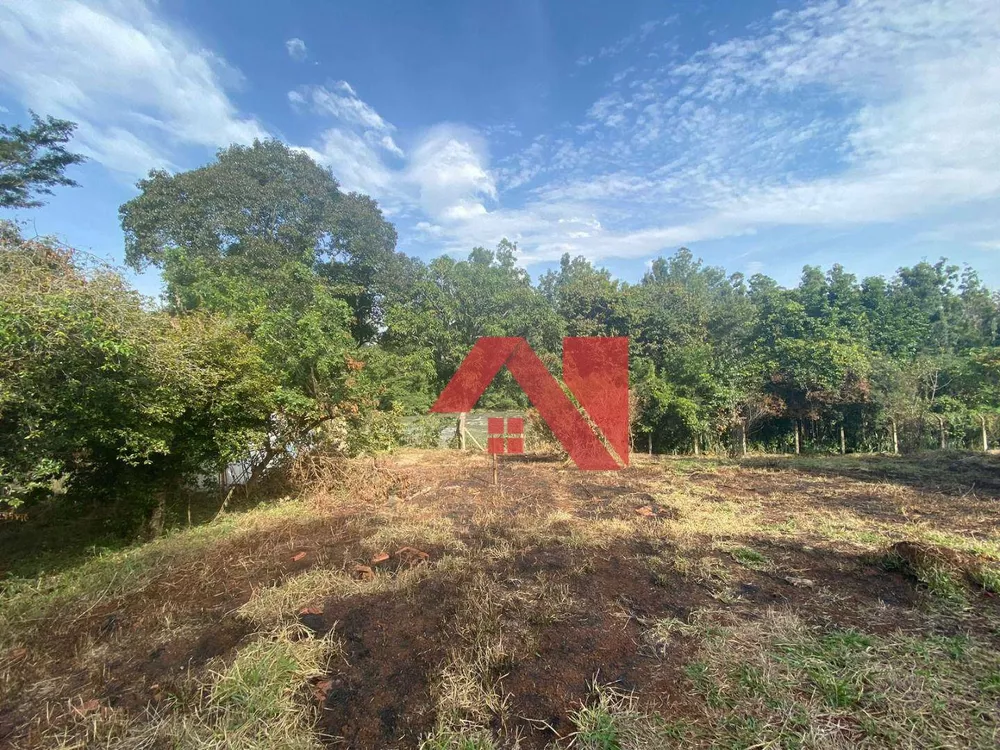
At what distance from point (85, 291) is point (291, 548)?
9.98 ft

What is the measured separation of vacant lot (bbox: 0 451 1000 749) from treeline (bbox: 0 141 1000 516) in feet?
4.45

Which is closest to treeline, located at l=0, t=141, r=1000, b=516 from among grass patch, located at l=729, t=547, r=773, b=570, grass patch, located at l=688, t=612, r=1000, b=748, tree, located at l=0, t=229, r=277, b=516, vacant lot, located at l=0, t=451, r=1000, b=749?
tree, located at l=0, t=229, r=277, b=516

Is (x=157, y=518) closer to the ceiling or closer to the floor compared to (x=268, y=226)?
closer to the floor

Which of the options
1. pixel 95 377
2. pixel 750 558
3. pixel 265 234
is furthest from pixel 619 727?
pixel 265 234

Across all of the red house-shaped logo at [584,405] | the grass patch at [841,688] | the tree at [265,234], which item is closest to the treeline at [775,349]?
the red house-shaped logo at [584,405]

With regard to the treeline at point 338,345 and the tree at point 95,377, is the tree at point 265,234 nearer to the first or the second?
the treeline at point 338,345

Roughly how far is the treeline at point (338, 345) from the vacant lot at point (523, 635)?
4.45ft

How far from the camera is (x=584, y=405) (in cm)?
956

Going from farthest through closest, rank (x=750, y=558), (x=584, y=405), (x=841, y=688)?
(x=584, y=405), (x=750, y=558), (x=841, y=688)

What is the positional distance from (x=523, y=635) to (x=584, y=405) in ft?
23.4

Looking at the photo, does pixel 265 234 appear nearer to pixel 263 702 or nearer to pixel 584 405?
pixel 584 405

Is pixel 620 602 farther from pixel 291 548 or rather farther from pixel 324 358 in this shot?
pixel 324 358

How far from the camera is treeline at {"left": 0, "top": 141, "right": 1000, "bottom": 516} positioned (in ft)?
10.5

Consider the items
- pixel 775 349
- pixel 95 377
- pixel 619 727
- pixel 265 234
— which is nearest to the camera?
pixel 619 727
